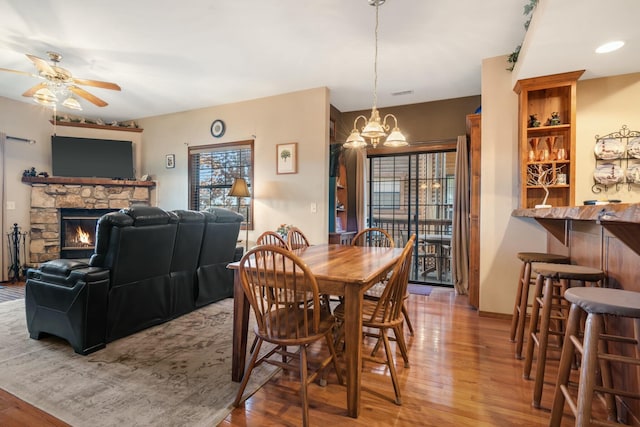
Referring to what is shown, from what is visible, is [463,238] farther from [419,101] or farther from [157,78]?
[157,78]

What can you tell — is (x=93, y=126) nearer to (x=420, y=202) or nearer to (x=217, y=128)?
(x=217, y=128)

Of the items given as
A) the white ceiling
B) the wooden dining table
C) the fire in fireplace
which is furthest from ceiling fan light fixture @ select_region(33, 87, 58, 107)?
the wooden dining table

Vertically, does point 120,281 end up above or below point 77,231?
below

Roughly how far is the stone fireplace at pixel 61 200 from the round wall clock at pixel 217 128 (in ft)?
5.37

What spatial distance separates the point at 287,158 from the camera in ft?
14.6

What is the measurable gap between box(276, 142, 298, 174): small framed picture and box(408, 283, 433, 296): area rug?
7.73ft

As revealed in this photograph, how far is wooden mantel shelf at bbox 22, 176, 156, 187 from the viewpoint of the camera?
500 cm

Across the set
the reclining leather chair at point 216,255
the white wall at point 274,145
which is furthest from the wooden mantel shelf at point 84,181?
the reclining leather chair at point 216,255

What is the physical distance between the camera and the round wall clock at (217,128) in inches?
197

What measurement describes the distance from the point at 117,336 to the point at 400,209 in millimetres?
4017

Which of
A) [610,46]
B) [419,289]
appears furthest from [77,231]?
[610,46]

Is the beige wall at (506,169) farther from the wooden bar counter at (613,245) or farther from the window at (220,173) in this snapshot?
the window at (220,173)

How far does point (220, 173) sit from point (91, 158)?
8.04 ft

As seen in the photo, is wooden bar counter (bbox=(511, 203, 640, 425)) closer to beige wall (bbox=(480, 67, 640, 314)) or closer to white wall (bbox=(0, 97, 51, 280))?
beige wall (bbox=(480, 67, 640, 314))
